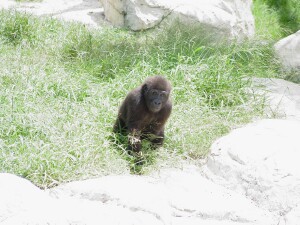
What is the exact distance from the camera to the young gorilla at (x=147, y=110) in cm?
623

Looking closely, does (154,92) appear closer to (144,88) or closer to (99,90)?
(144,88)

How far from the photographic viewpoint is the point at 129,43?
978 cm

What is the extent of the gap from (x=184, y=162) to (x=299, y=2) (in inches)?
325

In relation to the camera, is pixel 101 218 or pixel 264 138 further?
pixel 264 138

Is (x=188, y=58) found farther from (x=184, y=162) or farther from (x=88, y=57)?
(x=184, y=162)

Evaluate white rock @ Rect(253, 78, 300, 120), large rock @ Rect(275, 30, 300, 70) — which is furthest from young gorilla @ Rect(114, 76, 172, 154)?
large rock @ Rect(275, 30, 300, 70)

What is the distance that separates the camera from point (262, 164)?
563cm

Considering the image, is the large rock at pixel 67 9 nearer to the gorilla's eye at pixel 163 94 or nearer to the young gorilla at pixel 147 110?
the young gorilla at pixel 147 110

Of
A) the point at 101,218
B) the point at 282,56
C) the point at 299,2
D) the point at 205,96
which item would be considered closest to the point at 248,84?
the point at 205,96

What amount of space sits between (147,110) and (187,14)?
15.6 ft

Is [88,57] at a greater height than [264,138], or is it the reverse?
[264,138]

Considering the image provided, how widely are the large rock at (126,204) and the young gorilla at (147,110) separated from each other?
2.88 ft

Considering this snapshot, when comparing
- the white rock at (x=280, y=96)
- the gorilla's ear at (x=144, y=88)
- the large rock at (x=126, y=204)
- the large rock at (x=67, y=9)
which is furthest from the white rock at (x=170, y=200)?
the large rock at (x=67, y=9)

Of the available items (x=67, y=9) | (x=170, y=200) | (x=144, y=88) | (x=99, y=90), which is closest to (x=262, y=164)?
(x=170, y=200)
